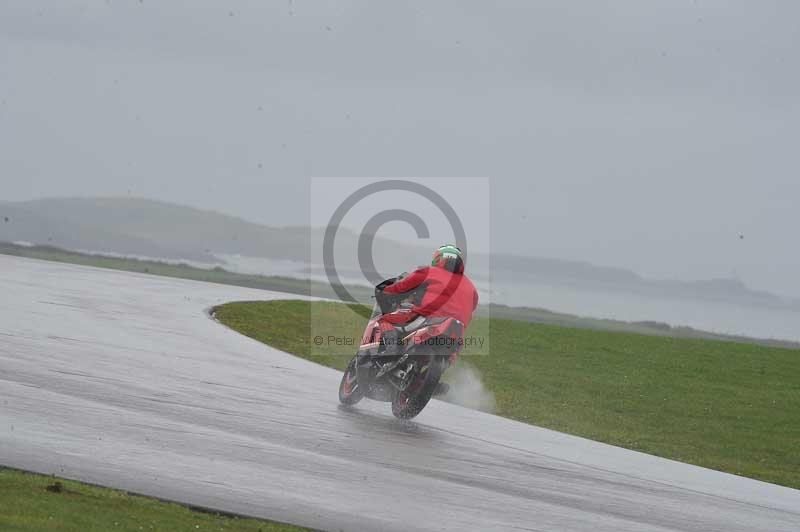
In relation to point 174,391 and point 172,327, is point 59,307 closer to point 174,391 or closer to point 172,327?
point 172,327

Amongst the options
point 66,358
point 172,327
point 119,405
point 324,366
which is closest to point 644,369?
point 324,366

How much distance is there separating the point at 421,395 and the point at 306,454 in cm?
350

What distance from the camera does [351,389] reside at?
1507 cm

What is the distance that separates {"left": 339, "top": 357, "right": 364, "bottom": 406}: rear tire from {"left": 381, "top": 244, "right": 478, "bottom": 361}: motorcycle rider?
0.94m

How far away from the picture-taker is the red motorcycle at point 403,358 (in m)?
13.8

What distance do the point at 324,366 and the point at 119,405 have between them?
28.1 ft

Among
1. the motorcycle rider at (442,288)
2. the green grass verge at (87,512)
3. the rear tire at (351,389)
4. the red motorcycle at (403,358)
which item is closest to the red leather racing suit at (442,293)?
the motorcycle rider at (442,288)

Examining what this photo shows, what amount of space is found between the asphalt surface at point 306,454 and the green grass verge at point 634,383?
74.3 inches

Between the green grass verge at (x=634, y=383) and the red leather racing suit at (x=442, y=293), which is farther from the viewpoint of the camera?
the green grass verge at (x=634, y=383)

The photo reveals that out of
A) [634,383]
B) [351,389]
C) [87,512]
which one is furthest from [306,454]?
[634,383]

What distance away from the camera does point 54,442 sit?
31.1ft

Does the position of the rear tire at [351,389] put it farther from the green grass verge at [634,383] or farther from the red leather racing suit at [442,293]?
the green grass verge at [634,383]

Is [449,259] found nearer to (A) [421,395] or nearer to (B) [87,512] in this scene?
(A) [421,395]

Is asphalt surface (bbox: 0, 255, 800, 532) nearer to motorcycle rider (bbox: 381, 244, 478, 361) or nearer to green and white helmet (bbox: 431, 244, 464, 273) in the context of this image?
motorcycle rider (bbox: 381, 244, 478, 361)
